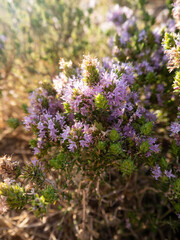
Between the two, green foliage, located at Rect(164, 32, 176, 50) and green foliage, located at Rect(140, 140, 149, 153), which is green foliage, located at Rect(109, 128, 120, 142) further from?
green foliage, located at Rect(164, 32, 176, 50)

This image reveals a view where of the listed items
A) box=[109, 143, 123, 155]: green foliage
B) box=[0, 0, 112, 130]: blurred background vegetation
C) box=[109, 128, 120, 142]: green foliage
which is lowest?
box=[109, 143, 123, 155]: green foliage

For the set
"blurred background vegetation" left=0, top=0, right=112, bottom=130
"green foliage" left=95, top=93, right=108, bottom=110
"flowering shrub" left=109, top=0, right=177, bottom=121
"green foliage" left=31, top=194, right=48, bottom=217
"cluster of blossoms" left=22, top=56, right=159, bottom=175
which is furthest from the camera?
"blurred background vegetation" left=0, top=0, right=112, bottom=130

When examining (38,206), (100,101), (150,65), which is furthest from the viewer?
(150,65)

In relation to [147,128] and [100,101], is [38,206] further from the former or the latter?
[147,128]

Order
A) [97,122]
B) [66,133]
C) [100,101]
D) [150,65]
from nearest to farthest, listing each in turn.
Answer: [100,101], [66,133], [97,122], [150,65]

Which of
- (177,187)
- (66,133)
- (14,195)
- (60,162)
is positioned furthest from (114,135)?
(14,195)

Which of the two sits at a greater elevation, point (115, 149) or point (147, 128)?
point (147, 128)

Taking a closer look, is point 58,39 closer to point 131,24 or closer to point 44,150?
point 131,24

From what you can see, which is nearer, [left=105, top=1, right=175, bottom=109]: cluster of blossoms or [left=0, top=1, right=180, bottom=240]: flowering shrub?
[left=0, top=1, right=180, bottom=240]: flowering shrub

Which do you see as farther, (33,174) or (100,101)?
(33,174)

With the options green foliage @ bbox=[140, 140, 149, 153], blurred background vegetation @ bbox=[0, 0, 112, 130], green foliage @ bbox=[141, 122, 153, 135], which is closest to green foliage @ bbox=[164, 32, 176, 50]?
green foliage @ bbox=[141, 122, 153, 135]

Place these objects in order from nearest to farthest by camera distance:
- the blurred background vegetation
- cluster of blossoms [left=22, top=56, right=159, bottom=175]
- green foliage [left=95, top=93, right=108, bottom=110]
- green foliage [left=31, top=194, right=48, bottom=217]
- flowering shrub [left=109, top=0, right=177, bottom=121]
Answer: green foliage [left=31, top=194, right=48, bottom=217] → green foliage [left=95, top=93, right=108, bottom=110] → cluster of blossoms [left=22, top=56, right=159, bottom=175] → flowering shrub [left=109, top=0, right=177, bottom=121] → the blurred background vegetation

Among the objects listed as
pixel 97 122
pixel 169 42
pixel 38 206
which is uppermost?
pixel 169 42
